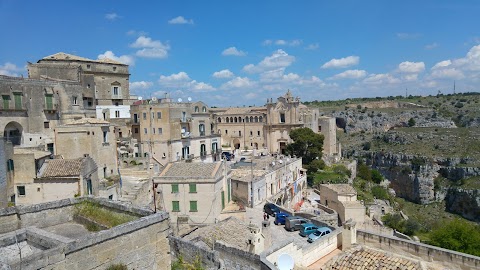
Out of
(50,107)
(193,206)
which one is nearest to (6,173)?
(50,107)

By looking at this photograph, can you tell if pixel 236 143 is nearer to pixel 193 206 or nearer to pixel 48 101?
pixel 48 101

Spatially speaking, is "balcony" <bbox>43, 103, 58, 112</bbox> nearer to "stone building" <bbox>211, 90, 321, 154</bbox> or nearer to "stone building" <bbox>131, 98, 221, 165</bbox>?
"stone building" <bbox>131, 98, 221, 165</bbox>

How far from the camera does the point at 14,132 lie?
29797mm

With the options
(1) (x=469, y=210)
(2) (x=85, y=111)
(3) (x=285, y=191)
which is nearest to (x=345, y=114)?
(1) (x=469, y=210)

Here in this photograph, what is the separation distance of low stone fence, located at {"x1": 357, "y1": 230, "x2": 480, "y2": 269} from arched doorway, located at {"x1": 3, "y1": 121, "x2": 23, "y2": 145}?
28.4 m

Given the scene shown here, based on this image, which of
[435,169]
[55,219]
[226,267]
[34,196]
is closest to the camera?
[55,219]

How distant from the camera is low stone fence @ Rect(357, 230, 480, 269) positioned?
33.9ft

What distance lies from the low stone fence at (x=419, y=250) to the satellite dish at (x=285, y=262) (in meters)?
3.73

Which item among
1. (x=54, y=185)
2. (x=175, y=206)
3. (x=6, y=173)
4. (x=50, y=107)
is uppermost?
(x=50, y=107)

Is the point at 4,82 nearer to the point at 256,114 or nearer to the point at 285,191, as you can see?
the point at 285,191

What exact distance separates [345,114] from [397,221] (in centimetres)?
7976

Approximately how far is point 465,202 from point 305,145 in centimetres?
3436

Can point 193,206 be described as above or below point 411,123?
below

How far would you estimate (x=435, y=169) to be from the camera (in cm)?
7638
